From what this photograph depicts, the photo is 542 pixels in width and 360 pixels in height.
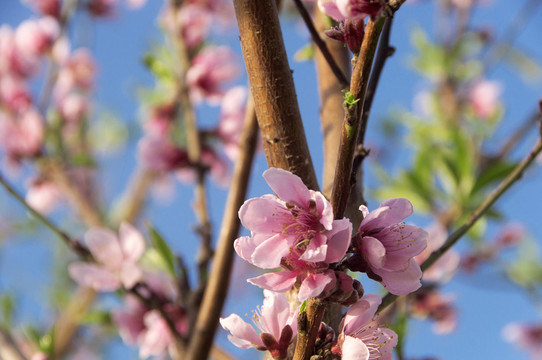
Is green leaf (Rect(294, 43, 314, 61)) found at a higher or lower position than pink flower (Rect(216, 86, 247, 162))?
higher

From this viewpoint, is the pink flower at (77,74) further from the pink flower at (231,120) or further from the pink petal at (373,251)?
the pink petal at (373,251)

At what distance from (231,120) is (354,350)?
1300mm

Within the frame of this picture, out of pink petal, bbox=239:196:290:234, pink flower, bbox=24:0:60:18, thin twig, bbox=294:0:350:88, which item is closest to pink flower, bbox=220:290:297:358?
pink petal, bbox=239:196:290:234

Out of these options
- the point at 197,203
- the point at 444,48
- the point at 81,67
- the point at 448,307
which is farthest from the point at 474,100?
the point at 81,67

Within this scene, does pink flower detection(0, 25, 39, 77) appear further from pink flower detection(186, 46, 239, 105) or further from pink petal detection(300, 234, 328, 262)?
pink petal detection(300, 234, 328, 262)

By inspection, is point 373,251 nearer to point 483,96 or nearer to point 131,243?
point 131,243

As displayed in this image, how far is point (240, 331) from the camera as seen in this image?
22.8 inches

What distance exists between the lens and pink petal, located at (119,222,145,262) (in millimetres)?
1218

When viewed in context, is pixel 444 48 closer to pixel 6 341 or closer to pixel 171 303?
pixel 171 303

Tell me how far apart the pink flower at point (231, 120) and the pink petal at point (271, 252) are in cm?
122

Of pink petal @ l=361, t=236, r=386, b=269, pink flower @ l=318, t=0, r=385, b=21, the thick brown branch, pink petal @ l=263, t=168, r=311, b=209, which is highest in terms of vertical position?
pink flower @ l=318, t=0, r=385, b=21

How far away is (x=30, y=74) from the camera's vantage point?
2496 millimetres

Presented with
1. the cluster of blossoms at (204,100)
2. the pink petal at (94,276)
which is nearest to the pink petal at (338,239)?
the pink petal at (94,276)

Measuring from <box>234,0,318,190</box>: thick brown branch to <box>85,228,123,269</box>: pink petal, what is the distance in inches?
27.4
